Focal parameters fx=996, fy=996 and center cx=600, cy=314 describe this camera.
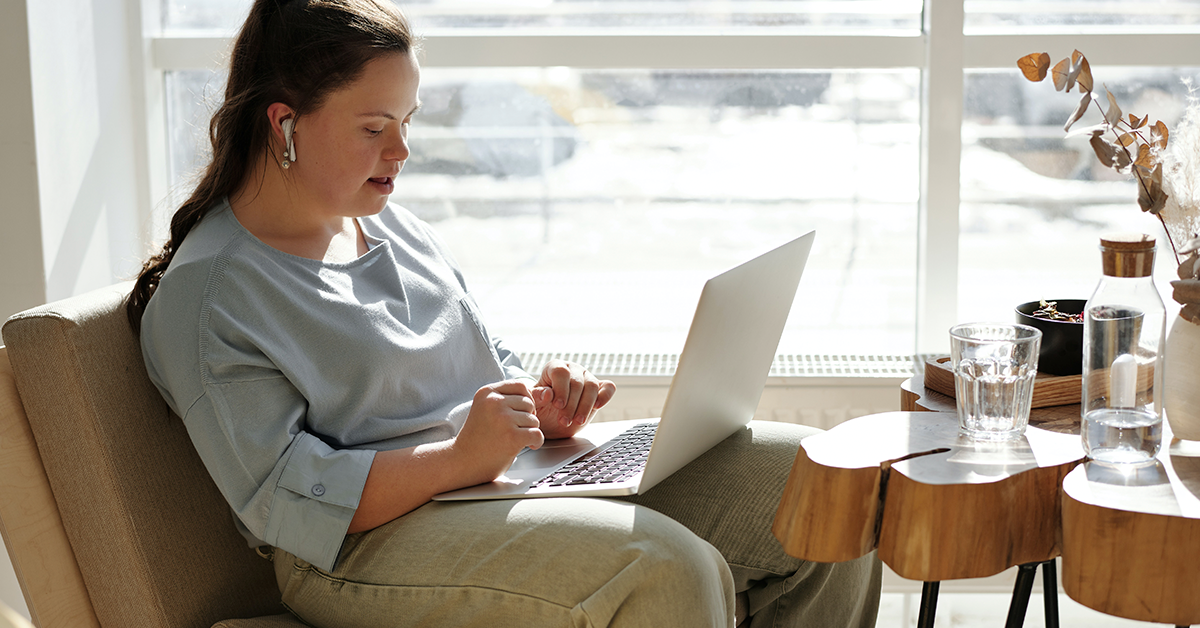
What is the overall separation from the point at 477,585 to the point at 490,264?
4.55 feet

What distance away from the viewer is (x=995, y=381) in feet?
3.45

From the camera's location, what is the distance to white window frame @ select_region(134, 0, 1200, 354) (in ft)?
6.94

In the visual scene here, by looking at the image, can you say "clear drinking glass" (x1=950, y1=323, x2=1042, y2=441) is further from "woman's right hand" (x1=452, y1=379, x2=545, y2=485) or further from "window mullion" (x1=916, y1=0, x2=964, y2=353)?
"window mullion" (x1=916, y1=0, x2=964, y2=353)

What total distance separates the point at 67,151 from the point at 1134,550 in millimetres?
1897

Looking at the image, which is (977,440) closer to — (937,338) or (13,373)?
(13,373)

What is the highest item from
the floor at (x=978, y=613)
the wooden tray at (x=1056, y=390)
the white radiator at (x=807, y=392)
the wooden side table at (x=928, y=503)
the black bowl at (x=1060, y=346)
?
the black bowl at (x=1060, y=346)

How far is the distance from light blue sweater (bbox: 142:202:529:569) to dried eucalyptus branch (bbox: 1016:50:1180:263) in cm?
82

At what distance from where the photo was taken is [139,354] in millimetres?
1164

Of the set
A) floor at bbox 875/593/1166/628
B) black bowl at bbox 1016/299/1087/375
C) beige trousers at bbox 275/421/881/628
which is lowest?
floor at bbox 875/593/1166/628

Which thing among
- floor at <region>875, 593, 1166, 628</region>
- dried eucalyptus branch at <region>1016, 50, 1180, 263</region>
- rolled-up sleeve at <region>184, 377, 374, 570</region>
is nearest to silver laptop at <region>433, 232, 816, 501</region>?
rolled-up sleeve at <region>184, 377, 374, 570</region>

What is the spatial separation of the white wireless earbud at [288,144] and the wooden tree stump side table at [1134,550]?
931 millimetres

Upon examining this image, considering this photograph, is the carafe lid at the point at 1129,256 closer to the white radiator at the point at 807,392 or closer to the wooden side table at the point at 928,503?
the wooden side table at the point at 928,503

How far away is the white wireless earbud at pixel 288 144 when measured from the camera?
47.5 inches

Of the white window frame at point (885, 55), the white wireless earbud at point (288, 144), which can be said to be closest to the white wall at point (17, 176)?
the white window frame at point (885, 55)
